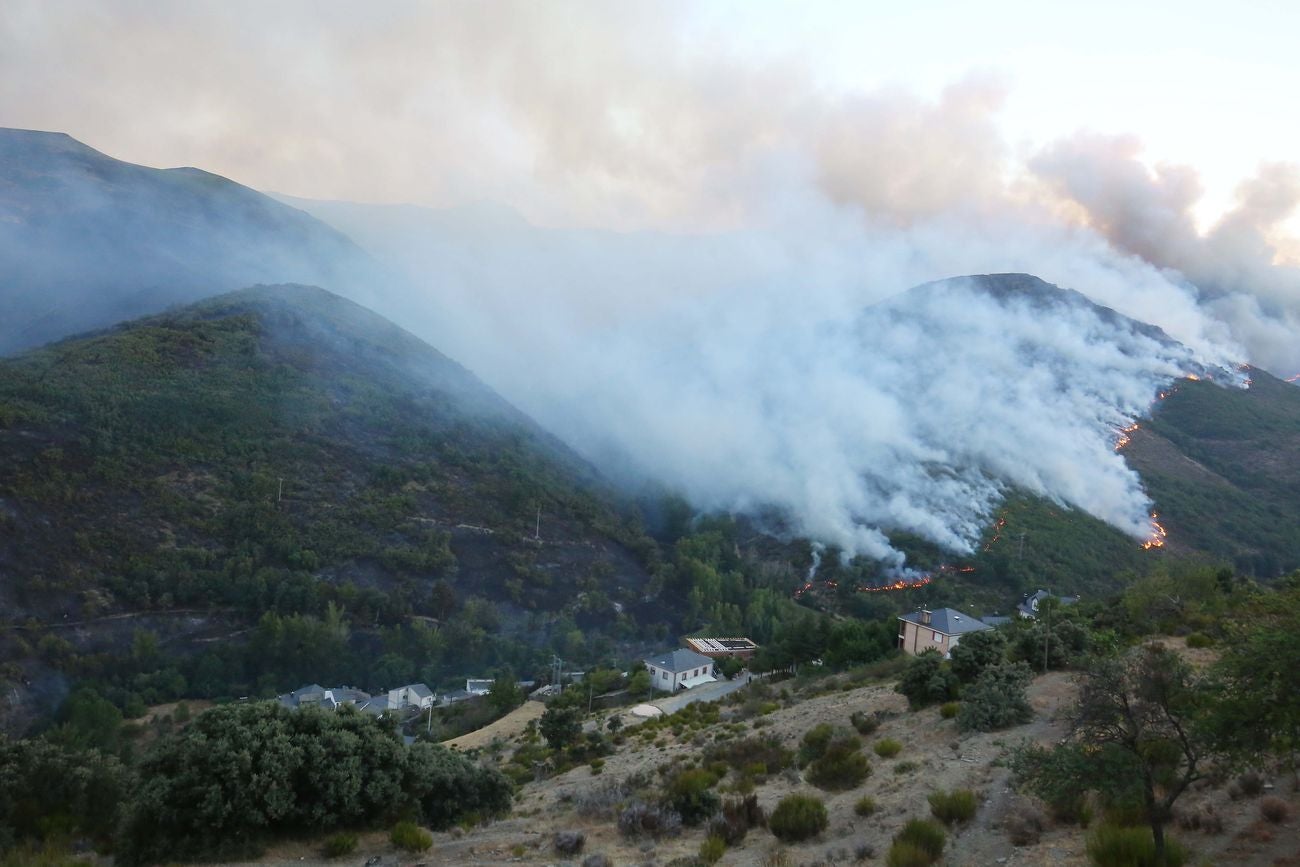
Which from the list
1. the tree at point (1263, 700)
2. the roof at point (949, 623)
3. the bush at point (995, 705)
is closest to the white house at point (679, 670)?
the roof at point (949, 623)

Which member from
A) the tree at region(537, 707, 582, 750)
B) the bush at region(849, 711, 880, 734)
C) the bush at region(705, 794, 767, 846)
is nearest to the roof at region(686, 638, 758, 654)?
the tree at region(537, 707, 582, 750)

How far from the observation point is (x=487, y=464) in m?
88.6

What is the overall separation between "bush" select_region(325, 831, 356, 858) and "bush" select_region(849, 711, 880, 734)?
11.6 metres

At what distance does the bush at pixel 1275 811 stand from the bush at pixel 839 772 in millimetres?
6310

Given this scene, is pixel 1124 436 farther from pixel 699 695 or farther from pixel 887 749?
pixel 887 749

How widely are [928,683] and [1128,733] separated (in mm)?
10872

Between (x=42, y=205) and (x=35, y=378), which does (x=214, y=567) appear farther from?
(x=42, y=205)

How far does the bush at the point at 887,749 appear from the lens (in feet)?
50.7

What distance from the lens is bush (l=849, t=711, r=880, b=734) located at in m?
17.9

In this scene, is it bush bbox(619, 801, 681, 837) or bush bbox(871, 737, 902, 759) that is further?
bush bbox(871, 737, 902, 759)

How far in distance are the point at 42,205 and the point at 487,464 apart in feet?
419

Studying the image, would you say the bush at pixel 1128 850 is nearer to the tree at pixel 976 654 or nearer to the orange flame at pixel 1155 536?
the tree at pixel 976 654

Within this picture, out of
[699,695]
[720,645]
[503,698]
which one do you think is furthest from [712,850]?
[720,645]

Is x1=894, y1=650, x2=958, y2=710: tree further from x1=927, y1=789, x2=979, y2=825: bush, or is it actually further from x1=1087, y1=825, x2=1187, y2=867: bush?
x1=1087, y1=825, x2=1187, y2=867: bush
